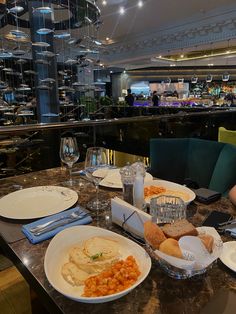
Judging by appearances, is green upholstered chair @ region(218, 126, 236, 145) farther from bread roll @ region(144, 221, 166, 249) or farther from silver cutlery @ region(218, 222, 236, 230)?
bread roll @ region(144, 221, 166, 249)

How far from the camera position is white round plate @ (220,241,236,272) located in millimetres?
764

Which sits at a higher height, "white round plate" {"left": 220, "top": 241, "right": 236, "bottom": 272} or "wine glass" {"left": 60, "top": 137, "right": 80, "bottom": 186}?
"wine glass" {"left": 60, "top": 137, "right": 80, "bottom": 186}

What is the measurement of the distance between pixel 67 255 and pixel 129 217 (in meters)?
0.25

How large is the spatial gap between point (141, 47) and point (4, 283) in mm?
9428

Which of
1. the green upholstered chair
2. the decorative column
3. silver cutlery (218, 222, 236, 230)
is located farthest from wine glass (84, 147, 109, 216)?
the decorative column

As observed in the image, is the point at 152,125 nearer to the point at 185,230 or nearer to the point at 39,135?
the point at 39,135

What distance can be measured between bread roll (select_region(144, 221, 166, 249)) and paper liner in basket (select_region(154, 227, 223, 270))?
0.03 meters

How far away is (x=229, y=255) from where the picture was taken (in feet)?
2.65

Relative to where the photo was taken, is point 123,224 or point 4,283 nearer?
point 123,224

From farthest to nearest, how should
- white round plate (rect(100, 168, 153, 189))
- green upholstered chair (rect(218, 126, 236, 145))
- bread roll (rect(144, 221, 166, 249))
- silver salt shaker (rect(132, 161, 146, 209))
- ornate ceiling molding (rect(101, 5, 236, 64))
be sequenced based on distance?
ornate ceiling molding (rect(101, 5, 236, 64))
green upholstered chair (rect(218, 126, 236, 145))
white round plate (rect(100, 168, 153, 189))
silver salt shaker (rect(132, 161, 146, 209))
bread roll (rect(144, 221, 166, 249))

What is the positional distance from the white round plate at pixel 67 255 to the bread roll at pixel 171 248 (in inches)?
2.8

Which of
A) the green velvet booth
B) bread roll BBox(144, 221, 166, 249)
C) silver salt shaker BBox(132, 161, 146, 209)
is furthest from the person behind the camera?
the green velvet booth

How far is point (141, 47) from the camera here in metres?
9.47

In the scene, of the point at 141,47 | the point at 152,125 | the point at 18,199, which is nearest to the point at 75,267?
the point at 18,199
